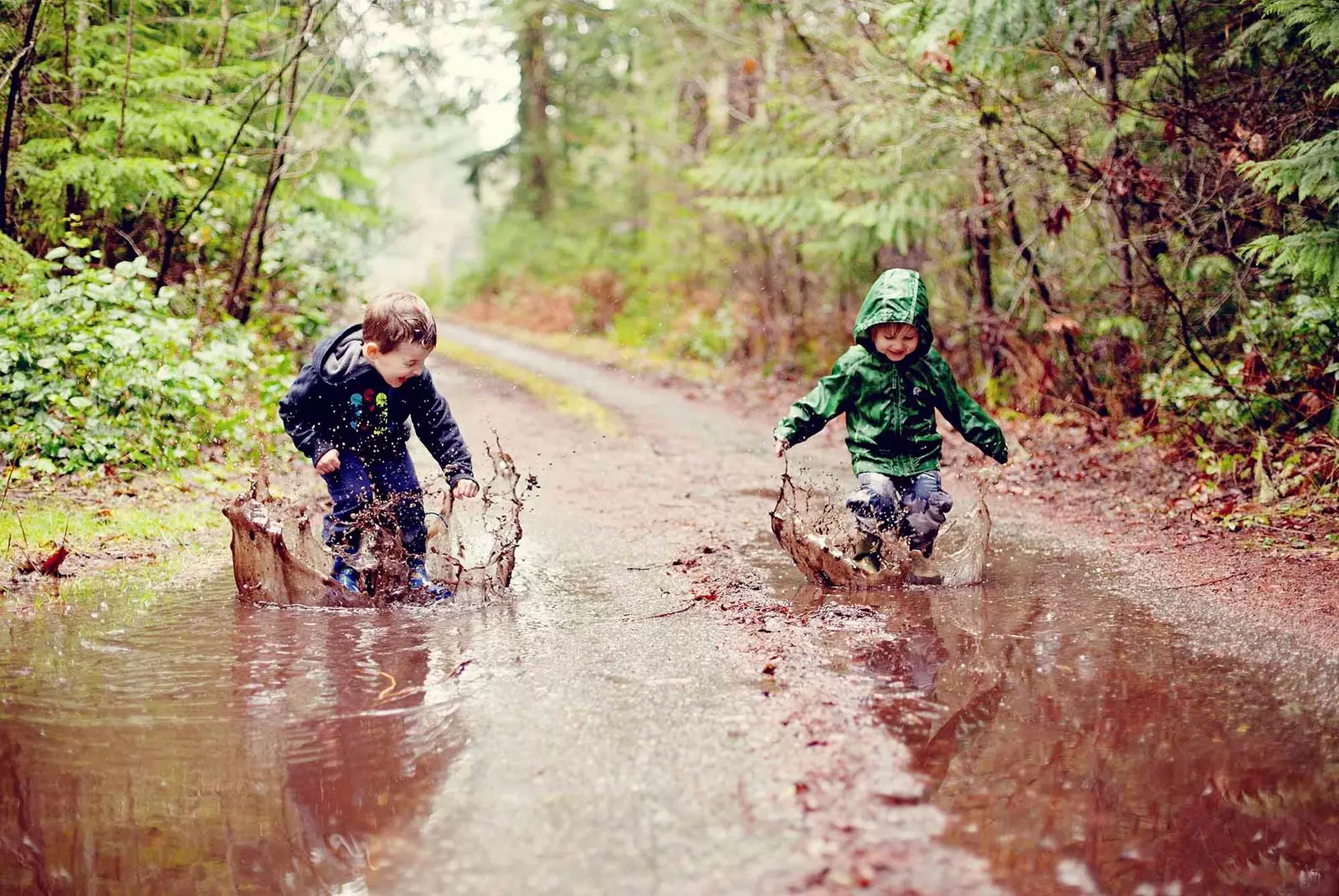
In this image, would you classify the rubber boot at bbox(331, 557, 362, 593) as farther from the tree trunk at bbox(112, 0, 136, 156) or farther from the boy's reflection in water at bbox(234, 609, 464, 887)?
the tree trunk at bbox(112, 0, 136, 156)

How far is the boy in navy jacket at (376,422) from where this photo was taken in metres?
5.41

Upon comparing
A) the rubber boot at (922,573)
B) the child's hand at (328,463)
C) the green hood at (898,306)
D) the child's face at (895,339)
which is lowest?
the rubber boot at (922,573)

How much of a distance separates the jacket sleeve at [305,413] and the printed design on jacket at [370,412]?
182mm

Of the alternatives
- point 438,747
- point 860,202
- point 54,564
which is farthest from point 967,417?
point 860,202

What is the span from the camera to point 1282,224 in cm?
798

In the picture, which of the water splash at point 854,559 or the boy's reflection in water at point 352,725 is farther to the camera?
the water splash at point 854,559

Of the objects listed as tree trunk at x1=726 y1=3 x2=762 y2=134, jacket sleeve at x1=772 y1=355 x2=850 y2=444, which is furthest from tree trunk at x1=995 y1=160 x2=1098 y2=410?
tree trunk at x1=726 y1=3 x2=762 y2=134

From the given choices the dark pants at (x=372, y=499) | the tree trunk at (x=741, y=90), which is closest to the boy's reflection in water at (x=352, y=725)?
the dark pants at (x=372, y=499)

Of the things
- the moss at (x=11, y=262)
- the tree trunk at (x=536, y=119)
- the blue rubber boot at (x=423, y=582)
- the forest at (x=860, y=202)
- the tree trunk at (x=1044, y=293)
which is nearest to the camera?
the blue rubber boot at (x=423, y=582)

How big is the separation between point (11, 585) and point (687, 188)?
57.2 ft

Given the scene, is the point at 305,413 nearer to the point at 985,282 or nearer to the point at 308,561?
the point at 308,561

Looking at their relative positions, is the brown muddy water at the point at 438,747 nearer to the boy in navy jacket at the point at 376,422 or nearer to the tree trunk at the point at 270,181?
the boy in navy jacket at the point at 376,422

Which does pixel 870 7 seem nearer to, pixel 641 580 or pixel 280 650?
pixel 641 580

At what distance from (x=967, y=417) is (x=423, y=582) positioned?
311 centimetres
